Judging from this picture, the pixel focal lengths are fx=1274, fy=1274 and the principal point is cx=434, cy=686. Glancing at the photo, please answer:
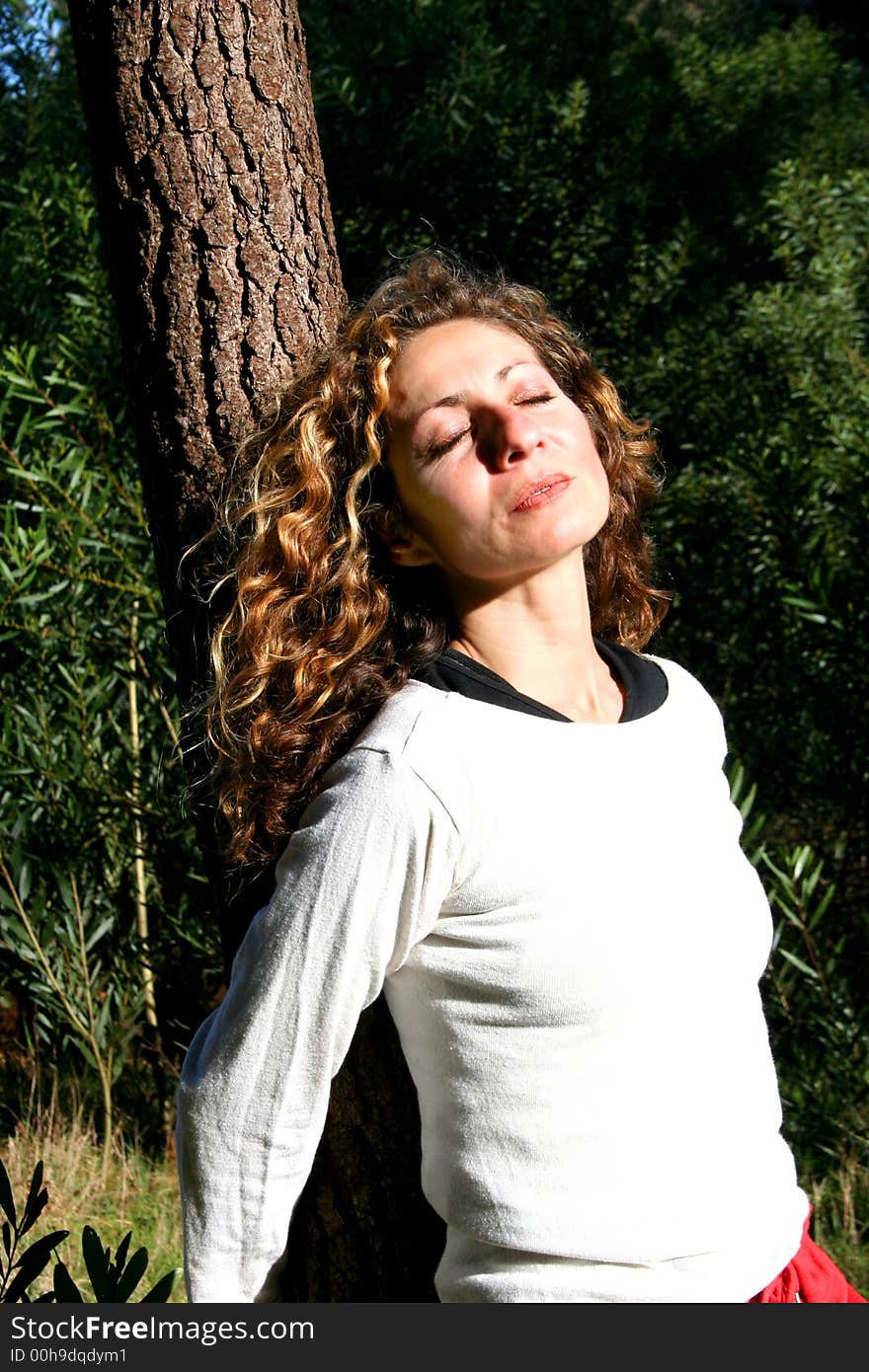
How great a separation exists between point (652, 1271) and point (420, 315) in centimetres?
111

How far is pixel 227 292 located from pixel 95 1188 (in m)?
2.00

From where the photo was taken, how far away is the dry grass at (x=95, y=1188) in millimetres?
2480

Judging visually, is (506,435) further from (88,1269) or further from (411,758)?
(88,1269)

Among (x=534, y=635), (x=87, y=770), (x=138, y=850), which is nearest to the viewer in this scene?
(x=534, y=635)

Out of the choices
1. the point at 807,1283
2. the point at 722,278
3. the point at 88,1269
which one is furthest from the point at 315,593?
the point at 722,278

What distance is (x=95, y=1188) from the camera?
8.83 ft

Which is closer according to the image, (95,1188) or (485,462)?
(485,462)

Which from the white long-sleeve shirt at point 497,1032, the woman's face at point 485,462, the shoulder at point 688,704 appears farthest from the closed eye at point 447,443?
the shoulder at point 688,704

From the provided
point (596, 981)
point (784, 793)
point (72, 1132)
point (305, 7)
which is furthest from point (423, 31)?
point (596, 981)

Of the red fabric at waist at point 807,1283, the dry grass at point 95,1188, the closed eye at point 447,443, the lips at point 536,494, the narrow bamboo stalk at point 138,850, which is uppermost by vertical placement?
the closed eye at point 447,443

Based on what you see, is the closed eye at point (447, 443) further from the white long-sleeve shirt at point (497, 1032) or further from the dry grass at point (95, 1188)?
the dry grass at point (95, 1188)

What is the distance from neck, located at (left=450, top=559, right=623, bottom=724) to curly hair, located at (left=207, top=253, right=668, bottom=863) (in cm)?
5

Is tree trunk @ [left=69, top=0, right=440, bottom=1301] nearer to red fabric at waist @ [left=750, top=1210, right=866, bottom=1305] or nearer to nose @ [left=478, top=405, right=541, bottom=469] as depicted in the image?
nose @ [left=478, top=405, right=541, bottom=469]

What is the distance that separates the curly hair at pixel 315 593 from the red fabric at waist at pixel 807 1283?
0.71 metres
